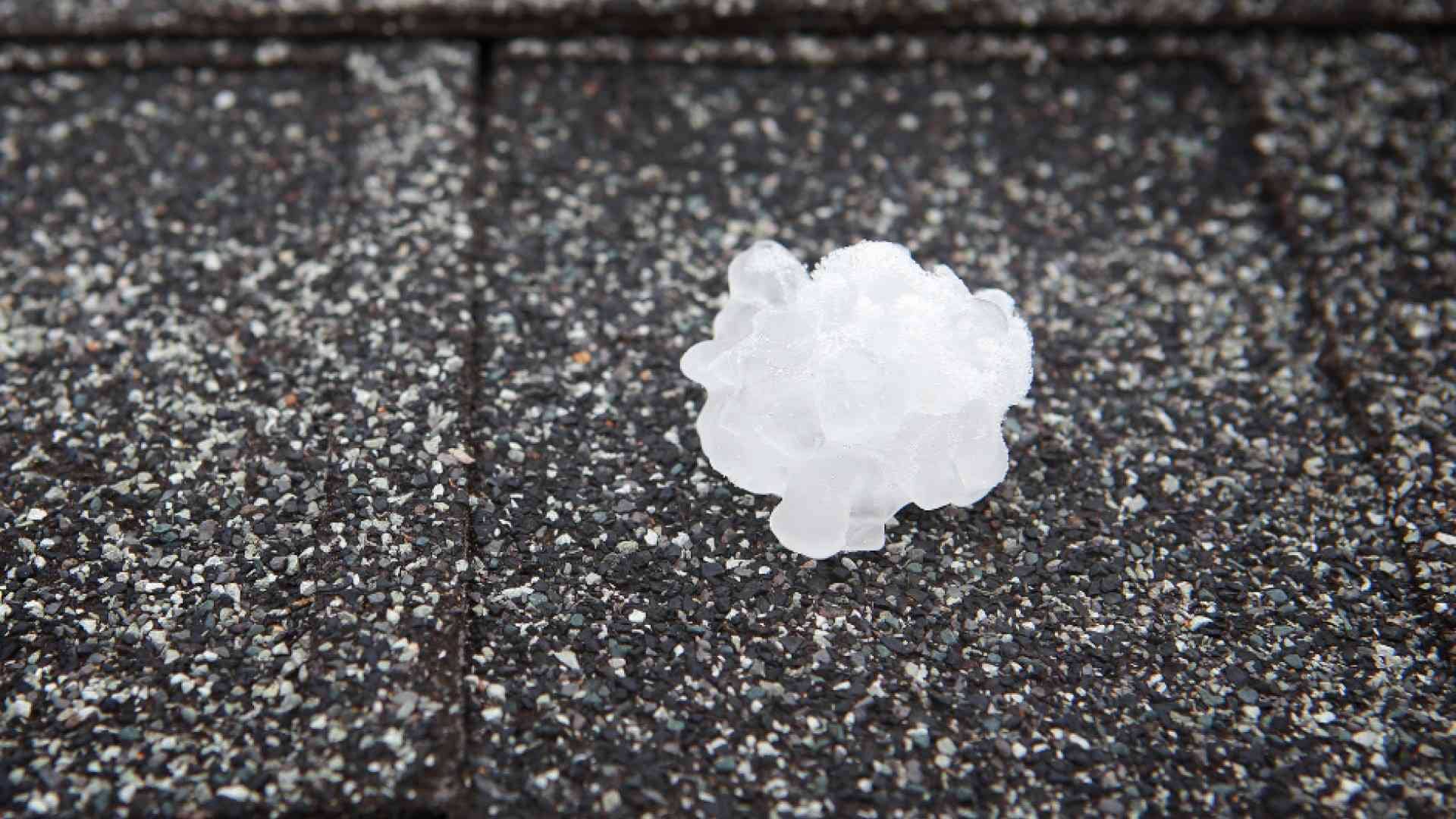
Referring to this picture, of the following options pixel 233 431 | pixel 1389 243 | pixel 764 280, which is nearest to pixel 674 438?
pixel 764 280

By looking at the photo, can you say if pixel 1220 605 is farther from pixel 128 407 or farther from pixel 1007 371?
pixel 128 407

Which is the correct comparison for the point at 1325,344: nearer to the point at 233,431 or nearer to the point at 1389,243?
the point at 1389,243

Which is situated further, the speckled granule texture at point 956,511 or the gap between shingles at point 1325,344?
the gap between shingles at point 1325,344

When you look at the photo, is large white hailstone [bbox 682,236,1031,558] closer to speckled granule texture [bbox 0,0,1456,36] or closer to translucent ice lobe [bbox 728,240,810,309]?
translucent ice lobe [bbox 728,240,810,309]

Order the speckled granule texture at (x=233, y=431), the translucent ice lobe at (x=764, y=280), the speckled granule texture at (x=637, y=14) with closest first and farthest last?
1. the speckled granule texture at (x=233, y=431)
2. the translucent ice lobe at (x=764, y=280)
3. the speckled granule texture at (x=637, y=14)

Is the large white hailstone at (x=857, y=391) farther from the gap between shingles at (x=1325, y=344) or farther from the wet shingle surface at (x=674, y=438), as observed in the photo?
the gap between shingles at (x=1325, y=344)

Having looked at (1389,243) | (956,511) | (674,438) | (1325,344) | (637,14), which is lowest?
(956,511)

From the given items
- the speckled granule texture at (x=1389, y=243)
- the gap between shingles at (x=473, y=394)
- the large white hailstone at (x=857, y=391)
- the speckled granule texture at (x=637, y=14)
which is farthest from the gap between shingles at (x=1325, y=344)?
the gap between shingles at (x=473, y=394)

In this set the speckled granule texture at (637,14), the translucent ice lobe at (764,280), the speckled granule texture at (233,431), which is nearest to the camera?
the speckled granule texture at (233,431)

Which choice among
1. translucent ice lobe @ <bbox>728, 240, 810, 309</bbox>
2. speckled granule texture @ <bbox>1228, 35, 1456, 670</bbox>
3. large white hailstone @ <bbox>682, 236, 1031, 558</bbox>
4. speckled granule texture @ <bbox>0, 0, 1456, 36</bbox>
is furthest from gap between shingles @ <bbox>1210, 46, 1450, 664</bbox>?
translucent ice lobe @ <bbox>728, 240, 810, 309</bbox>
